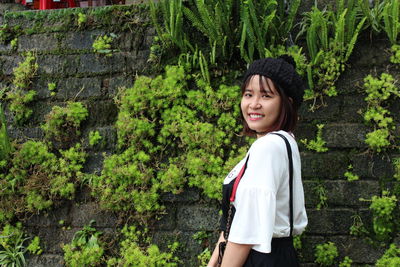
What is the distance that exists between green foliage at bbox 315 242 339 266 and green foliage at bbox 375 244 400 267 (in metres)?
0.28

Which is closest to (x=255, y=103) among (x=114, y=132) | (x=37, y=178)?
(x=114, y=132)

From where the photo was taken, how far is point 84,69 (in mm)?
3680

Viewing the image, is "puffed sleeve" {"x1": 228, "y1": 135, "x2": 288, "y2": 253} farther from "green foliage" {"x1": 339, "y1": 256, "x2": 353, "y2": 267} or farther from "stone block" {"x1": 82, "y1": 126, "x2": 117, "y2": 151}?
"stone block" {"x1": 82, "y1": 126, "x2": 117, "y2": 151}

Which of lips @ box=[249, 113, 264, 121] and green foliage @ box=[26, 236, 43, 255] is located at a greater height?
lips @ box=[249, 113, 264, 121]

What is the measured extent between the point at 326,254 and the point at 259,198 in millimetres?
1466

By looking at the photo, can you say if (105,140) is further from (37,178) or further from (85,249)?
(85,249)

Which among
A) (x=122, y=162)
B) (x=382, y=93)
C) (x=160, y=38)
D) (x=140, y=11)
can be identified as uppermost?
(x=140, y=11)

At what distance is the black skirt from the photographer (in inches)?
72.4

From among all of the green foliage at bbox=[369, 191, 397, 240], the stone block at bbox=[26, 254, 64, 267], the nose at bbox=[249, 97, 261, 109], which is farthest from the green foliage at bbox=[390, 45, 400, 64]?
the stone block at bbox=[26, 254, 64, 267]

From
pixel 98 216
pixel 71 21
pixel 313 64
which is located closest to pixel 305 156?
pixel 313 64

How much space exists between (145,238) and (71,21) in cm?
195

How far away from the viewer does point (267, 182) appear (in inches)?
70.1

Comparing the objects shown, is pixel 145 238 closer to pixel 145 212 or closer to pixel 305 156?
pixel 145 212

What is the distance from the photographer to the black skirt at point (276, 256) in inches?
72.4
